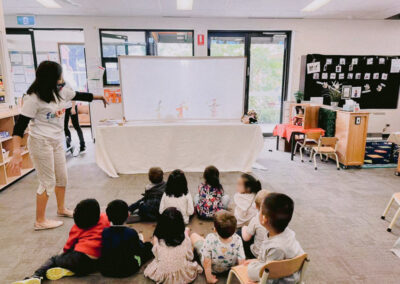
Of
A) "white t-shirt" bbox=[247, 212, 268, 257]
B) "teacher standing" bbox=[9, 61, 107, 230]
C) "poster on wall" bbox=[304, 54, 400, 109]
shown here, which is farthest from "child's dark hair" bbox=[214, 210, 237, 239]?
"poster on wall" bbox=[304, 54, 400, 109]

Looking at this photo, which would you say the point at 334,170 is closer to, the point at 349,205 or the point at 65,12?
the point at 349,205

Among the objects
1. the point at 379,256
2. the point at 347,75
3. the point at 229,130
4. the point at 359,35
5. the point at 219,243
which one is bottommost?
the point at 379,256

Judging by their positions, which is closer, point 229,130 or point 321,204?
point 321,204

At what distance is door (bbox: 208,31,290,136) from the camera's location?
20.2ft

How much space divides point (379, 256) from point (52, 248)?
2527 mm

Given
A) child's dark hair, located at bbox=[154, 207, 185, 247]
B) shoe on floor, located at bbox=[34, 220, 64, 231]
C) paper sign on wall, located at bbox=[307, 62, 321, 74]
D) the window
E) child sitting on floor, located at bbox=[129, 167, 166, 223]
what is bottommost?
shoe on floor, located at bbox=[34, 220, 64, 231]

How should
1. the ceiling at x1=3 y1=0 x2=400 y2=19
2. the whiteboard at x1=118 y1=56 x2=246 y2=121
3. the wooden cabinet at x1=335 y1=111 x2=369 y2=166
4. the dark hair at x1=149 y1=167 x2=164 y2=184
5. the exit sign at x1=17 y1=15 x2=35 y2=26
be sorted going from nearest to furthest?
1. the dark hair at x1=149 y1=167 x2=164 y2=184
2. the whiteboard at x1=118 y1=56 x2=246 y2=121
3. the wooden cabinet at x1=335 y1=111 x2=369 y2=166
4. the ceiling at x1=3 y1=0 x2=400 y2=19
5. the exit sign at x1=17 y1=15 x2=35 y2=26

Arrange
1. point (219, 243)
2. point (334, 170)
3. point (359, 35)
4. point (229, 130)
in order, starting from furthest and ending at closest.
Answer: point (359, 35), point (334, 170), point (229, 130), point (219, 243)

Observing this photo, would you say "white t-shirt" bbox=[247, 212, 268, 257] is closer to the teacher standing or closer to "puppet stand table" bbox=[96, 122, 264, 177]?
the teacher standing

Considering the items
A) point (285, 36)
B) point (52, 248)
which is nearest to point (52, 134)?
point (52, 248)

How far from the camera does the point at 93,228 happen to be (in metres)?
1.87

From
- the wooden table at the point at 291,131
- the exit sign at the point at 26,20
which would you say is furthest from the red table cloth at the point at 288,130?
the exit sign at the point at 26,20

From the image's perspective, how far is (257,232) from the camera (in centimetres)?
182

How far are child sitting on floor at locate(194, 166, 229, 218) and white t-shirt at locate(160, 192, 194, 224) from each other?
0.44 ft
